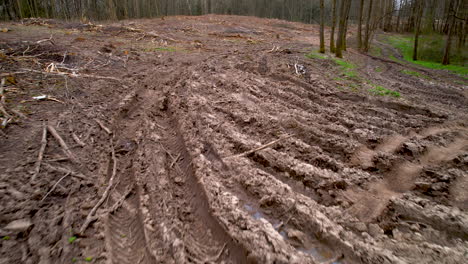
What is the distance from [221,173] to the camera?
2.62 metres

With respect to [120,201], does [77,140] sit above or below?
above

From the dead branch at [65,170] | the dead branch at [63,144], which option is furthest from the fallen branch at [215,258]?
the dead branch at [63,144]

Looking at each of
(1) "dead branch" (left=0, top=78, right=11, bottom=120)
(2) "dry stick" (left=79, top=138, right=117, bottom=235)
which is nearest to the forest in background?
(2) "dry stick" (left=79, top=138, right=117, bottom=235)

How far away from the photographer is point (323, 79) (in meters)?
6.31

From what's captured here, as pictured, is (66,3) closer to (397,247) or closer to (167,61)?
(167,61)

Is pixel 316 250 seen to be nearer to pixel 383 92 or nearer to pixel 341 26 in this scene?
pixel 383 92

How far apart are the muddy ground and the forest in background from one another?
773 cm

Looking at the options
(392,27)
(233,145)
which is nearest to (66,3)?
(233,145)

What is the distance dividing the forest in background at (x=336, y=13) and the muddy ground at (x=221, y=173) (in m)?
7.73

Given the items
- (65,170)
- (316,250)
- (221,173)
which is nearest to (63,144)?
(65,170)

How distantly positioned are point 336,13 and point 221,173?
2426 cm

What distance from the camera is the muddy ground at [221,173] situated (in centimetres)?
183

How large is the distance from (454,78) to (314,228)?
9.95 meters

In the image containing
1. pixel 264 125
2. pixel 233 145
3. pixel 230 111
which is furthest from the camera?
pixel 230 111
